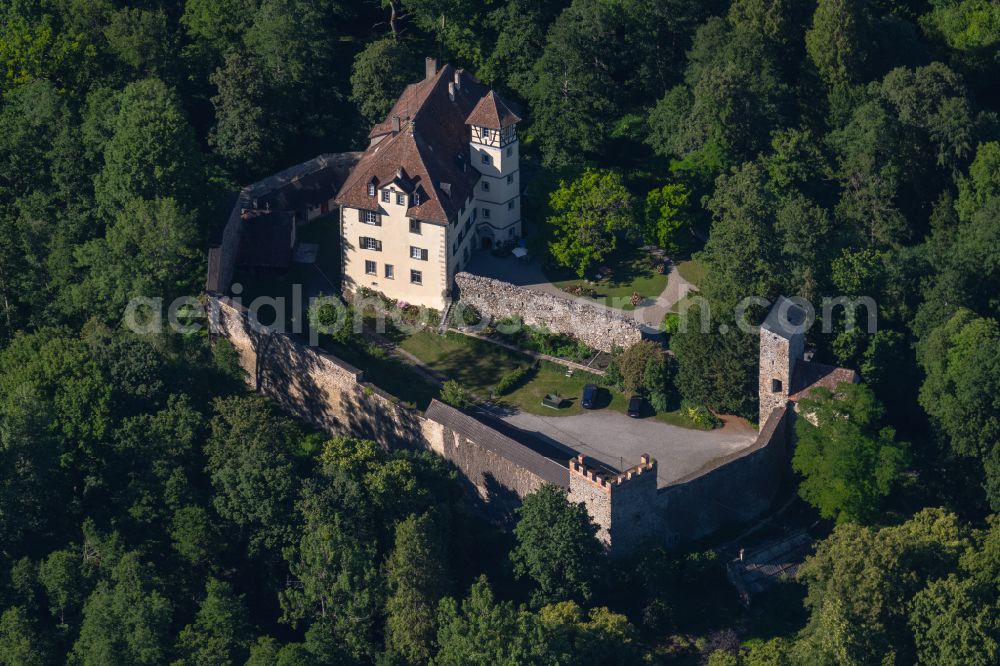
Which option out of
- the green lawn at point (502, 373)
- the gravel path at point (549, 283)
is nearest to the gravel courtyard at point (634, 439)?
the green lawn at point (502, 373)

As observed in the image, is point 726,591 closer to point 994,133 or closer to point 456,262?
point 456,262

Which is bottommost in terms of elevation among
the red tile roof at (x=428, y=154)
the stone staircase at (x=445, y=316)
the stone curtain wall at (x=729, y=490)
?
the stone curtain wall at (x=729, y=490)

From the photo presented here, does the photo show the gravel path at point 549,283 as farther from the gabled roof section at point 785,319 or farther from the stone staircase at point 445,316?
the gabled roof section at point 785,319

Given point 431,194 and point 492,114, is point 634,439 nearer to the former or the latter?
point 431,194

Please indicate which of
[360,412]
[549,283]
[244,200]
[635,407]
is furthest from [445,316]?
[244,200]

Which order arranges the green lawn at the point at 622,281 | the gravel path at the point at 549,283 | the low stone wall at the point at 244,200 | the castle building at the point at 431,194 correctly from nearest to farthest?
the low stone wall at the point at 244,200 → the gravel path at the point at 549,283 → the castle building at the point at 431,194 → the green lawn at the point at 622,281

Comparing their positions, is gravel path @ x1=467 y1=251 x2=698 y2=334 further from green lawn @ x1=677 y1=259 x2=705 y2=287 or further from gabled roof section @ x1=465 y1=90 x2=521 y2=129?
gabled roof section @ x1=465 y1=90 x2=521 y2=129

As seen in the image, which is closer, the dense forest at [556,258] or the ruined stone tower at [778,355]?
the dense forest at [556,258]

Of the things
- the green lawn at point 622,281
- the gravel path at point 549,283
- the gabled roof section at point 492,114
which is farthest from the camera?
the gabled roof section at point 492,114

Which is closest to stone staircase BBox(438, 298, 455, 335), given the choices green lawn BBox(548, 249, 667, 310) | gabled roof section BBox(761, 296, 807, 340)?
green lawn BBox(548, 249, 667, 310)

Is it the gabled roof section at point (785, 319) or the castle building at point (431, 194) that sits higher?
the castle building at point (431, 194)
